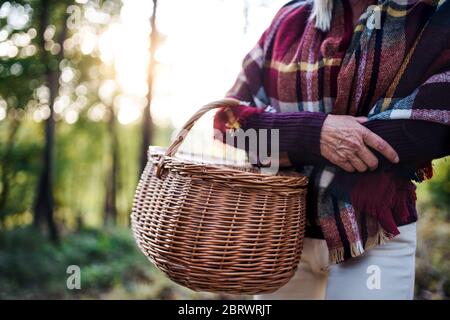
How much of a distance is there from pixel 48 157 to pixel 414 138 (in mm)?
4467

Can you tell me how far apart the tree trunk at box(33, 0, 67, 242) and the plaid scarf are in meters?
3.60

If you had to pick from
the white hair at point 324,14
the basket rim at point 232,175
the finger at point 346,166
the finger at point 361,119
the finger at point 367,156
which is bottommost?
the basket rim at point 232,175

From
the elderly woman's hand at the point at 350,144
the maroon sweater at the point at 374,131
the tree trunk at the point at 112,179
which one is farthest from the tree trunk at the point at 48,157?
the elderly woman's hand at the point at 350,144

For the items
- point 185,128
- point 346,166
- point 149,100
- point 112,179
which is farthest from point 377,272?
point 112,179

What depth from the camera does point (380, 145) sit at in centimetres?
96

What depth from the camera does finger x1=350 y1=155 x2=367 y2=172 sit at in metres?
0.98

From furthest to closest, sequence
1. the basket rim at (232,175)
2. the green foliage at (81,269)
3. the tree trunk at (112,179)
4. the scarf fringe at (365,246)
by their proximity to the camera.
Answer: the tree trunk at (112,179)
the green foliage at (81,269)
the scarf fringe at (365,246)
the basket rim at (232,175)

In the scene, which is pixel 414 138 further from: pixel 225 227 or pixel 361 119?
pixel 225 227

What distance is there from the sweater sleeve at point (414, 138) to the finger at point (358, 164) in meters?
0.04

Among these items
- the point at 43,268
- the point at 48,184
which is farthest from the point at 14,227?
the point at 43,268

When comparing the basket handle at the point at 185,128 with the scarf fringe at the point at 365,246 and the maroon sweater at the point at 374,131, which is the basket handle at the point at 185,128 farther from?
the scarf fringe at the point at 365,246

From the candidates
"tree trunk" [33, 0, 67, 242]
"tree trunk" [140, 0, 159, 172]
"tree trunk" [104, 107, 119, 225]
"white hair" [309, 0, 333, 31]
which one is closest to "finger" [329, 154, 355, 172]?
"white hair" [309, 0, 333, 31]

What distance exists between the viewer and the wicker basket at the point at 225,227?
36.4 inches

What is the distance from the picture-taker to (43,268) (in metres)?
3.81
